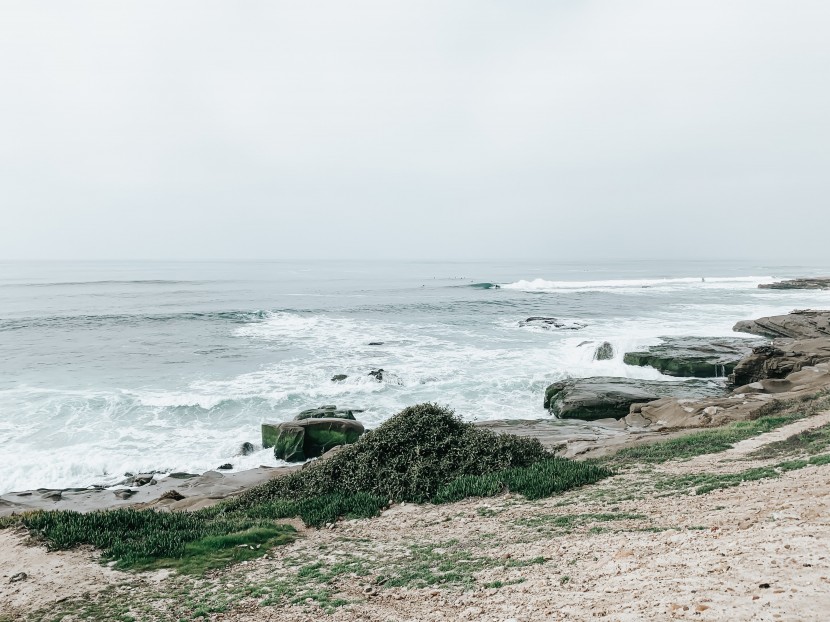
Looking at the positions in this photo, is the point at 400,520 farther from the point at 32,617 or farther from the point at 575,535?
the point at 32,617

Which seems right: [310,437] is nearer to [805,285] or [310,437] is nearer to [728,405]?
[728,405]

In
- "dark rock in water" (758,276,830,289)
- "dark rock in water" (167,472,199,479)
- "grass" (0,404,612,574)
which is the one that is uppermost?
"dark rock in water" (758,276,830,289)

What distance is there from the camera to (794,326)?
106 ft

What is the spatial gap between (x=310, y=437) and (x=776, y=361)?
64.8ft

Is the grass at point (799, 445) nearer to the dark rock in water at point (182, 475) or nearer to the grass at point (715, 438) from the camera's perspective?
the grass at point (715, 438)

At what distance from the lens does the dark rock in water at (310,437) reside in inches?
656

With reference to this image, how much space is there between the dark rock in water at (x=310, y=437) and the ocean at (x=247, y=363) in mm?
801

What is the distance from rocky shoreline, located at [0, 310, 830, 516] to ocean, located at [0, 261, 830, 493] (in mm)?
1189

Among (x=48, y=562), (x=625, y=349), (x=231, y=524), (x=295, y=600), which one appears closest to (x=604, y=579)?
(x=295, y=600)

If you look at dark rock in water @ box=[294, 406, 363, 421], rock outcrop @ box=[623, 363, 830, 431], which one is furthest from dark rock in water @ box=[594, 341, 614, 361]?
dark rock in water @ box=[294, 406, 363, 421]

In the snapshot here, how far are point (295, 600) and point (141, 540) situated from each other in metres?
3.52

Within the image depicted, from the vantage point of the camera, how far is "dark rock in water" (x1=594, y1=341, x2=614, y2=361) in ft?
95.0

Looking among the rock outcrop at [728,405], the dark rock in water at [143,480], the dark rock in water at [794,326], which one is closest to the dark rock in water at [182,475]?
the dark rock in water at [143,480]

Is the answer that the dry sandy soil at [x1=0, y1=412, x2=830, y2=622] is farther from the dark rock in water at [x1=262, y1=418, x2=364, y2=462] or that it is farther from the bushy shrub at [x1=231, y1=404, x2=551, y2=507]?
the dark rock in water at [x1=262, y1=418, x2=364, y2=462]
